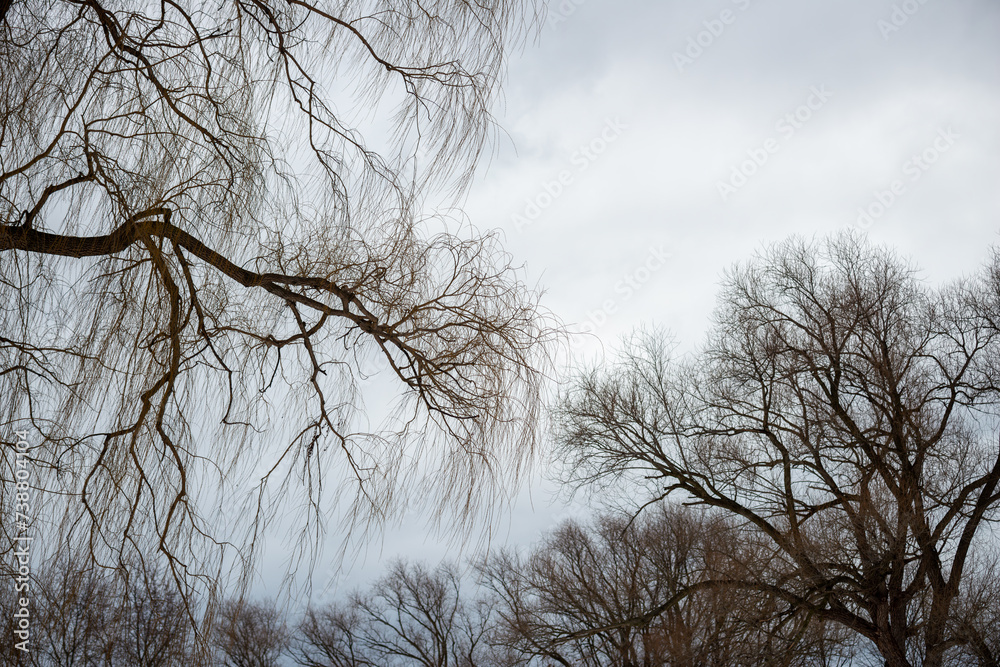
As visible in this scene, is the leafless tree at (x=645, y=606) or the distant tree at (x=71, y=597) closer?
the distant tree at (x=71, y=597)

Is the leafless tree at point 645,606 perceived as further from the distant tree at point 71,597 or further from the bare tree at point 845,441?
the distant tree at point 71,597

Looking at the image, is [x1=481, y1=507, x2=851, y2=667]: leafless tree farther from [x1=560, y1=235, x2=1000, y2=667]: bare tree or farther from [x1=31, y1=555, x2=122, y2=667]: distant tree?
[x1=31, y1=555, x2=122, y2=667]: distant tree

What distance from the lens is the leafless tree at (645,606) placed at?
7418 mm

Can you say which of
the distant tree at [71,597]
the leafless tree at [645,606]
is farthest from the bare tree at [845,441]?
the distant tree at [71,597]

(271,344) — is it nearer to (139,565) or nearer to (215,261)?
(215,261)

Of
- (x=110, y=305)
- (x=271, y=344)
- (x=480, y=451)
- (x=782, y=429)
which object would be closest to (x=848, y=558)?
(x=782, y=429)

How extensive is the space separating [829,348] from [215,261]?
8.86 metres

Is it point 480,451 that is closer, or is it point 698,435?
point 480,451

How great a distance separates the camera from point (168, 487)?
95.0 inches

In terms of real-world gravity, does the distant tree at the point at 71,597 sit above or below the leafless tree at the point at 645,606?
below

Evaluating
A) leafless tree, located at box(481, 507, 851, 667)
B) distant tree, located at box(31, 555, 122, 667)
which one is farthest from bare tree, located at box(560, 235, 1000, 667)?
distant tree, located at box(31, 555, 122, 667)

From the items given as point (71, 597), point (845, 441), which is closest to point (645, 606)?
point (845, 441)

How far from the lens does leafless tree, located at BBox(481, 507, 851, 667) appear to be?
7.42 m

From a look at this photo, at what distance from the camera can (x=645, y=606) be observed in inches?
589
